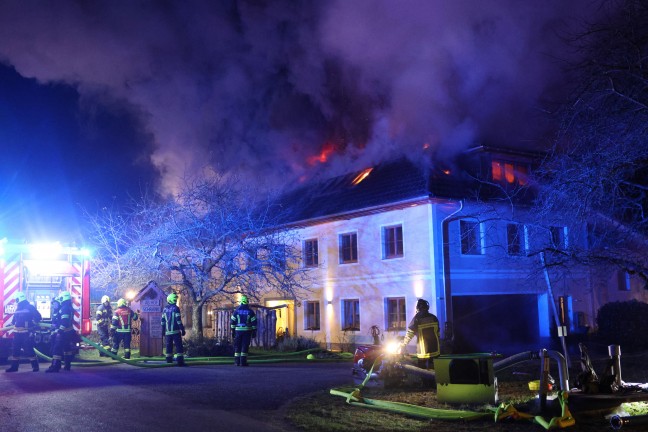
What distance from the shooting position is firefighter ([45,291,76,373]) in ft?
45.3

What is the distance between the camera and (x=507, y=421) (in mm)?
7934

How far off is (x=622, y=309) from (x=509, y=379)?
1303cm

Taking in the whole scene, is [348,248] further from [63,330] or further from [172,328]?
[63,330]

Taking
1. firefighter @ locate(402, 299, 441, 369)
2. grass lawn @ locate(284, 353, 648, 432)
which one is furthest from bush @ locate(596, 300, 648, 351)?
firefighter @ locate(402, 299, 441, 369)

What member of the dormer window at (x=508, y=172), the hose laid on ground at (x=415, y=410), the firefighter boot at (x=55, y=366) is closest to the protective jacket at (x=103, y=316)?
the firefighter boot at (x=55, y=366)

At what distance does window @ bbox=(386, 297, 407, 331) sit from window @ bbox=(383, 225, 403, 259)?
60.2 inches

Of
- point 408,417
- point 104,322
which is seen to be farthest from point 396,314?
point 408,417

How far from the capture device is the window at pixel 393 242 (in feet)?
73.3

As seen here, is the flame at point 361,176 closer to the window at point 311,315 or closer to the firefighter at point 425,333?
the window at point 311,315

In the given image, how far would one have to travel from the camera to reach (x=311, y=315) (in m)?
25.7

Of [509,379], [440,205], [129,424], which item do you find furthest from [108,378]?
[440,205]

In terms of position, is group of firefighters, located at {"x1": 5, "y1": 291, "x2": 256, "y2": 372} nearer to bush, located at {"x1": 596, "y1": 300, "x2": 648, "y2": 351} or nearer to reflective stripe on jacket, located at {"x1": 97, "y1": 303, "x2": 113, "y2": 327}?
reflective stripe on jacket, located at {"x1": 97, "y1": 303, "x2": 113, "y2": 327}

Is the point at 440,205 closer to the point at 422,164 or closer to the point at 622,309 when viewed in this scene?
the point at 422,164

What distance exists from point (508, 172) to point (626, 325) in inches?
267
